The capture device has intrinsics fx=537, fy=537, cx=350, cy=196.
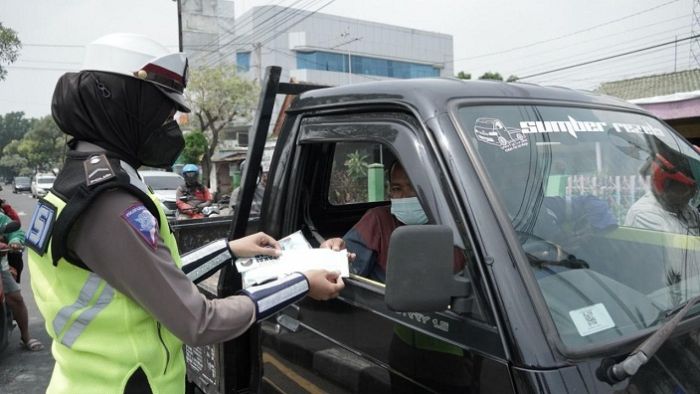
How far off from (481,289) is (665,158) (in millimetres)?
1124

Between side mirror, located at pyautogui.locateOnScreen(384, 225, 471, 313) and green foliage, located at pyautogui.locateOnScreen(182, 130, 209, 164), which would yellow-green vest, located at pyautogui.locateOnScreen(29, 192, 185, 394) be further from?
green foliage, located at pyautogui.locateOnScreen(182, 130, 209, 164)

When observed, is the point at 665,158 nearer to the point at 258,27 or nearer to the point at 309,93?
the point at 309,93

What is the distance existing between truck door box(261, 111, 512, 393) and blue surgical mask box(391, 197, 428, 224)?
201mm

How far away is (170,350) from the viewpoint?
1537mm

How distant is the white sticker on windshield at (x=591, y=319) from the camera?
142 centimetres

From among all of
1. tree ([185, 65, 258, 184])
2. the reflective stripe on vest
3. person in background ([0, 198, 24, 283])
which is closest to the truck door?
the reflective stripe on vest

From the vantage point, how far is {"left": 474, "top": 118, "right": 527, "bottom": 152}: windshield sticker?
5.48ft

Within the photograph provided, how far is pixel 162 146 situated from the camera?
1.58 metres

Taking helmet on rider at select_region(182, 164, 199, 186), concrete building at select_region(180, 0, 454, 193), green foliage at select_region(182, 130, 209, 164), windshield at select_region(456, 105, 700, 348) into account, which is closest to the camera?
windshield at select_region(456, 105, 700, 348)

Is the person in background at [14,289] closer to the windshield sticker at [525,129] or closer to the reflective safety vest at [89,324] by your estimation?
the reflective safety vest at [89,324]

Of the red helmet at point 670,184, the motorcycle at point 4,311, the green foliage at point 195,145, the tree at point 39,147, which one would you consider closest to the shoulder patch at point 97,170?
the red helmet at point 670,184

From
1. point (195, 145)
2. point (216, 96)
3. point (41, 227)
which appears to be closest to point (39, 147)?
point (216, 96)

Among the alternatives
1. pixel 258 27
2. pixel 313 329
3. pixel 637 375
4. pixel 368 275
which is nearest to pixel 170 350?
pixel 313 329

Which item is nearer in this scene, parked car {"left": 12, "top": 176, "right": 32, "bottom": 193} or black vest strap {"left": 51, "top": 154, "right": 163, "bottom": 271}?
black vest strap {"left": 51, "top": 154, "right": 163, "bottom": 271}
